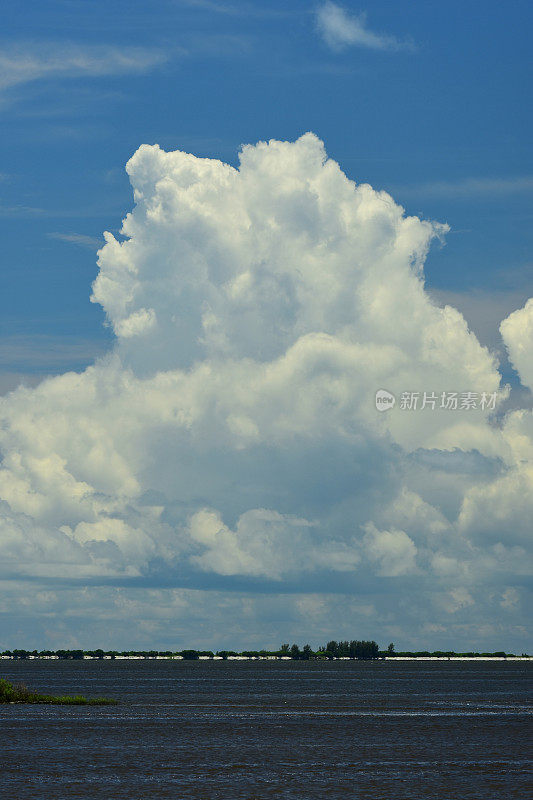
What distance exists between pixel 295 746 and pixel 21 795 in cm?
3214

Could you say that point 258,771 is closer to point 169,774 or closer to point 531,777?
point 169,774

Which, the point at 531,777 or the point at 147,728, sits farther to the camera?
the point at 147,728

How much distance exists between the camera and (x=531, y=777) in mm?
66438

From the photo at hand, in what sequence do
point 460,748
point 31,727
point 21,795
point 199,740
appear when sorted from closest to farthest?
point 21,795, point 460,748, point 199,740, point 31,727

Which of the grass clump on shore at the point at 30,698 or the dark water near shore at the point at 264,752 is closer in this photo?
Result: the dark water near shore at the point at 264,752

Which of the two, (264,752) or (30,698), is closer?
(264,752)

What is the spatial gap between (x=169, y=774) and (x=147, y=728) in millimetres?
33241

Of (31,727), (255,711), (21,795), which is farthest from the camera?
(255,711)

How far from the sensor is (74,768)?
70125mm

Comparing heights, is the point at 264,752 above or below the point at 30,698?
above

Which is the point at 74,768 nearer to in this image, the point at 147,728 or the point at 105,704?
the point at 147,728

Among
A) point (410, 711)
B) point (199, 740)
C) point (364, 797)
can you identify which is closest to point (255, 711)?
point (410, 711)

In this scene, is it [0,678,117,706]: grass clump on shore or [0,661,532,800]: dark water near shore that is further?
[0,678,117,706]: grass clump on shore

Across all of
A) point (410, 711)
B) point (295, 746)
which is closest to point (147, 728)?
point (295, 746)
